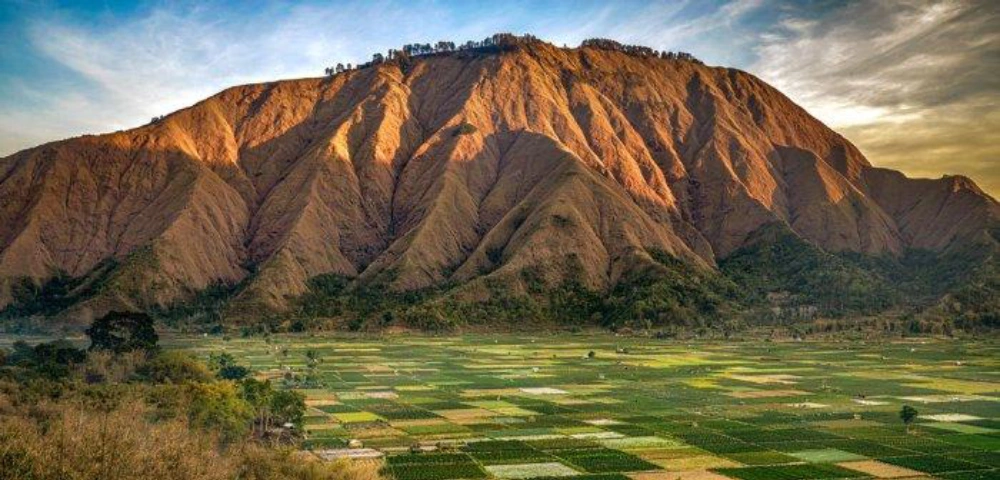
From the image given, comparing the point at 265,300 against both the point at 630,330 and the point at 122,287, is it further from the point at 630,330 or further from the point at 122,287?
the point at 630,330

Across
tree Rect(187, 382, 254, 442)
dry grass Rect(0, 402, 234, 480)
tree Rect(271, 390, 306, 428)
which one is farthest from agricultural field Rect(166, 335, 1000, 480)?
dry grass Rect(0, 402, 234, 480)

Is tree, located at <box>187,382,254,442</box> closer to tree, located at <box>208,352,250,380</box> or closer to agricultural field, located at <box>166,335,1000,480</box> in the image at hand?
agricultural field, located at <box>166,335,1000,480</box>

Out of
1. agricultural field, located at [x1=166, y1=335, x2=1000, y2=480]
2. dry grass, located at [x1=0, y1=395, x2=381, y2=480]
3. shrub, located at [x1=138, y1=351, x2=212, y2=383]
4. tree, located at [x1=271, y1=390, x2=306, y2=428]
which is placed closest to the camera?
dry grass, located at [x1=0, y1=395, x2=381, y2=480]

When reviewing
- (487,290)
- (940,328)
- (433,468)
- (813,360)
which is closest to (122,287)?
(487,290)

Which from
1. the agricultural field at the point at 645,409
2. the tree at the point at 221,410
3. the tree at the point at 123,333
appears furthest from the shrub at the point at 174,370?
the tree at the point at 221,410

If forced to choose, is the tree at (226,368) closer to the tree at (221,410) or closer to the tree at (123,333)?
the tree at (123,333)
